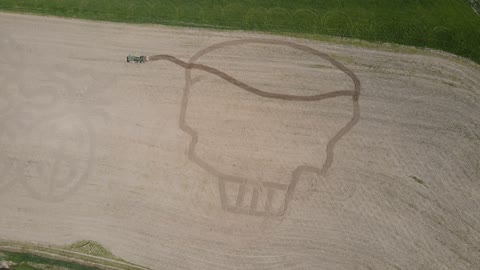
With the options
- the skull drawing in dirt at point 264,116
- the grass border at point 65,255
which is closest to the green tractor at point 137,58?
the skull drawing in dirt at point 264,116

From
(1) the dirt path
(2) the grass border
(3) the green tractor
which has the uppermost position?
(3) the green tractor

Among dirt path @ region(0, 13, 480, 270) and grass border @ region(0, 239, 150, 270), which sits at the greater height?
dirt path @ region(0, 13, 480, 270)

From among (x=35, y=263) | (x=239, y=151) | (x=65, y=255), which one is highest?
(x=239, y=151)

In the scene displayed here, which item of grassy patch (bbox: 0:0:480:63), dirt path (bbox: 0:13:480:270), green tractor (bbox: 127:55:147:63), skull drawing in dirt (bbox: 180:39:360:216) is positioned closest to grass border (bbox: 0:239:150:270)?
dirt path (bbox: 0:13:480:270)

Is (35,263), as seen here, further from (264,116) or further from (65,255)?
(264,116)

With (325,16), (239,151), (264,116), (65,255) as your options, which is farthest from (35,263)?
(325,16)

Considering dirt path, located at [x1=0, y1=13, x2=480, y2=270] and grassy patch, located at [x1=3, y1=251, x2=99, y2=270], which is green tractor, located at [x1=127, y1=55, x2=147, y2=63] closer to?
dirt path, located at [x1=0, y1=13, x2=480, y2=270]

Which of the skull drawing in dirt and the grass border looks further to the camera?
the skull drawing in dirt

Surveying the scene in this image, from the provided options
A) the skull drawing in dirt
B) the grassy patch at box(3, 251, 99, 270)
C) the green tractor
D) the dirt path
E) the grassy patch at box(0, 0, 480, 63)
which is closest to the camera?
the dirt path
